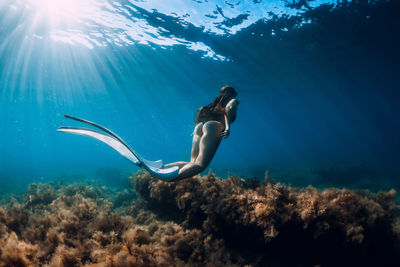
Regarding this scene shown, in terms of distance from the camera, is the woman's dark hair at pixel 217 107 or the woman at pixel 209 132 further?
the woman's dark hair at pixel 217 107

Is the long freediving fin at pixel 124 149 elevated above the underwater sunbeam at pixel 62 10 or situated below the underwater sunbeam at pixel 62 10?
below

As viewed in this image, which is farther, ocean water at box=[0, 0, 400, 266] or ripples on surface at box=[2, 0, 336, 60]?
ripples on surface at box=[2, 0, 336, 60]

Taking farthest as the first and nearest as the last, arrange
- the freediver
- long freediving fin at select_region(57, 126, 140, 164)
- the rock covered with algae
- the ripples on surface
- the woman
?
the ripples on surface
the woman
the freediver
long freediving fin at select_region(57, 126, 140, 164)
the rock covered with algae

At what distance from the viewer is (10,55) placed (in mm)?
22250

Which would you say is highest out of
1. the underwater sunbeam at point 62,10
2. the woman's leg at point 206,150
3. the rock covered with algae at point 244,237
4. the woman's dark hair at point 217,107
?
the underwater sunbeam at point 62,10

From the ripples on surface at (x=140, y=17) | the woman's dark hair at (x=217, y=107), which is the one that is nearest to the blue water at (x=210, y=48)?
the ripples on surface at (x=140, y=17)

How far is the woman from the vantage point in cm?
389

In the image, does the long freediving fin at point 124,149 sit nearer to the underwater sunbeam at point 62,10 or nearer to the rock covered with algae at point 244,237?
the rock covered with algae at point 244,237

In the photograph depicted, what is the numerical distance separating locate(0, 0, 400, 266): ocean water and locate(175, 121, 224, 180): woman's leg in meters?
0.79

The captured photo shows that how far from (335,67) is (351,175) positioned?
1353 centimetres

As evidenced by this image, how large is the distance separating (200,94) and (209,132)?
3418 centimetres

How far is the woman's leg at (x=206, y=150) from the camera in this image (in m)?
3.76

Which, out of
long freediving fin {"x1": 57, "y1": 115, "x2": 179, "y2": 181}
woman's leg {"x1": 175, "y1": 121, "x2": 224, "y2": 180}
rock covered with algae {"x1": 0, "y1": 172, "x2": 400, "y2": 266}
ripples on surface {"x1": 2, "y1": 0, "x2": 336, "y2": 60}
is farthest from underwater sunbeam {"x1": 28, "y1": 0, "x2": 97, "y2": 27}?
rock covered with algae {"x1": 0, "y1": 172, "x2": 400, "y2": 266}

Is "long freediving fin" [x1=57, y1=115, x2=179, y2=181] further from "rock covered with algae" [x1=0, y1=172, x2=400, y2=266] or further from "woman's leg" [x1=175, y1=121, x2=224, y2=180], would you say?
"rock covered with algae" [x1=0, y1=172, x2=400, y2=266]
